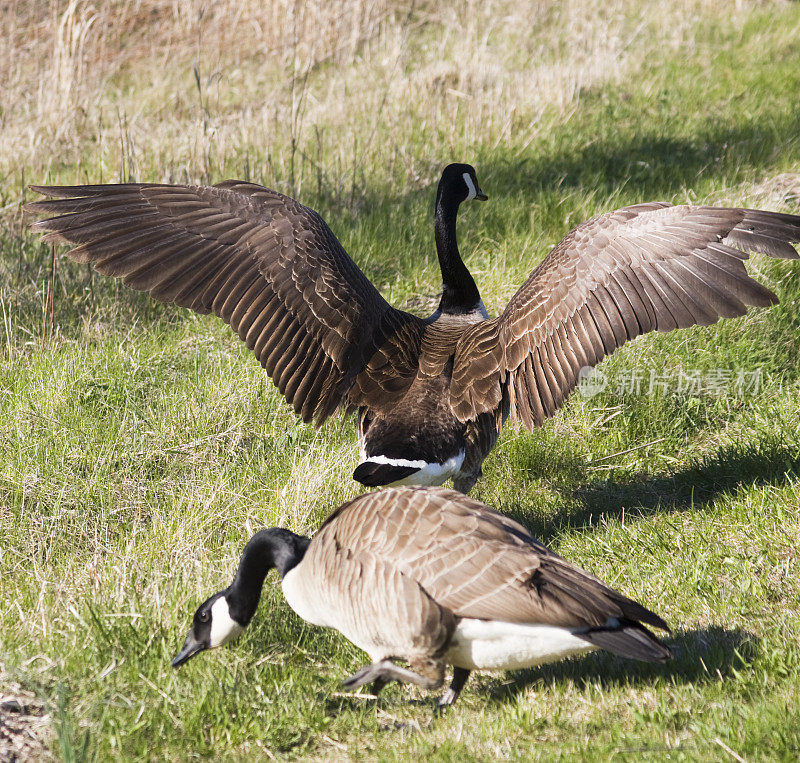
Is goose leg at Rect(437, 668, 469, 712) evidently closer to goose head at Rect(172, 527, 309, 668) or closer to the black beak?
goose head at Rect(172, 527, 309, 668)

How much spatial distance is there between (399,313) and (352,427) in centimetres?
93

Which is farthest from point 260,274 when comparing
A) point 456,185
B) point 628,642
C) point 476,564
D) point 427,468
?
point 628,642

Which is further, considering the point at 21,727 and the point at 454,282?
the point at 454,282

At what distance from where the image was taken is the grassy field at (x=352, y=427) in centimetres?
335

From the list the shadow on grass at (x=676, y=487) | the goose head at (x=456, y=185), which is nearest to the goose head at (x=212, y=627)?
the shadow on grass at (x=676, y=487)

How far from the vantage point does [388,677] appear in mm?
3352

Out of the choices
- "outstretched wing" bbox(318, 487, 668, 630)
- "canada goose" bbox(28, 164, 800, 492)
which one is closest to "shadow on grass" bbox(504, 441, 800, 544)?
"canada goose" bbox(28, 164, 800, 492)

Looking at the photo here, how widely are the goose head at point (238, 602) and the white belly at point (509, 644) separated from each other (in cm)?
76

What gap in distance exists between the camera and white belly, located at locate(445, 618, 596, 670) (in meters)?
3.15

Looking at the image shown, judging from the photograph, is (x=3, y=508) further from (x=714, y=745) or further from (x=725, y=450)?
(x=725, y=450)

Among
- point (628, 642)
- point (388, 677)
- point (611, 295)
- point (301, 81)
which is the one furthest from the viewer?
point (301, 81)

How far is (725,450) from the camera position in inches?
209

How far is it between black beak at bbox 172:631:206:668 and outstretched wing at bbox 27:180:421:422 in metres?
1.70

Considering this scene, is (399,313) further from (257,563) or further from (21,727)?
(21,727)
